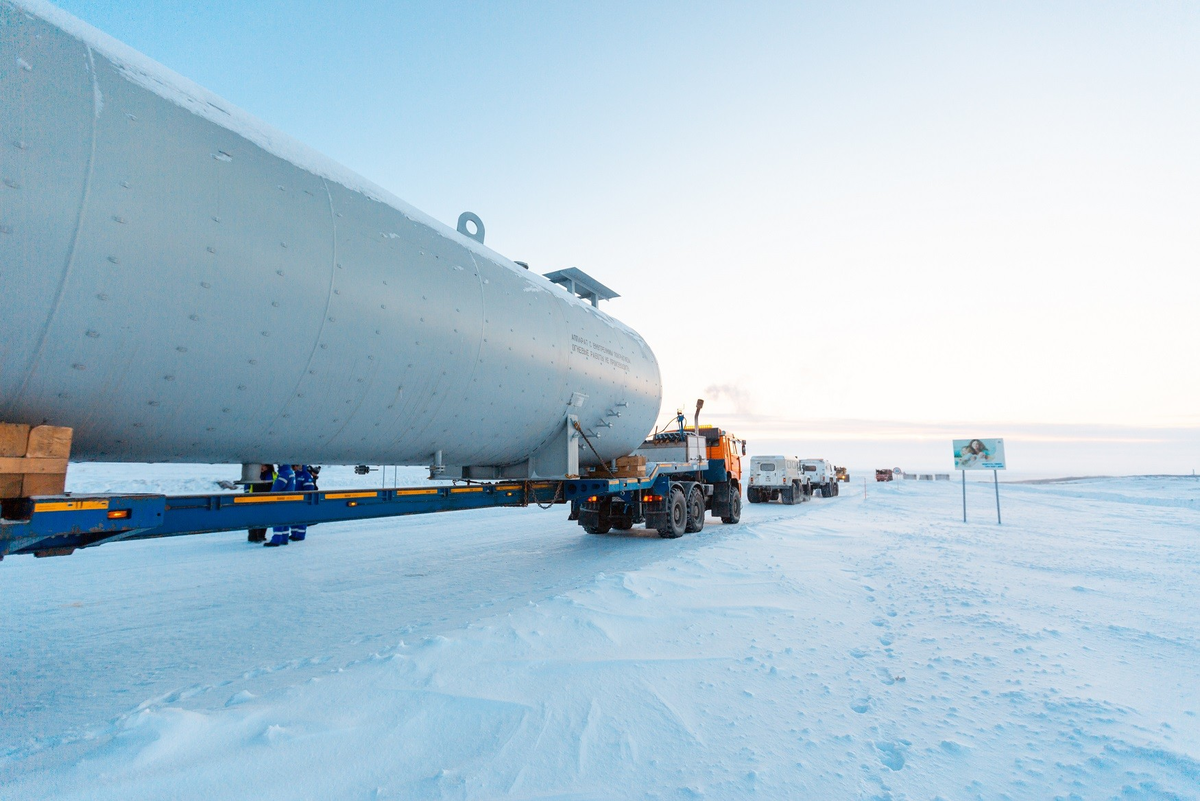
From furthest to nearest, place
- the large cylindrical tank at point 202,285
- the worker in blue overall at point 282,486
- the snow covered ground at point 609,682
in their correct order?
the worker in blue overall at point 282,486 → the large cylindrical tank at point 202,285 → the snow covered ground at point 609,682

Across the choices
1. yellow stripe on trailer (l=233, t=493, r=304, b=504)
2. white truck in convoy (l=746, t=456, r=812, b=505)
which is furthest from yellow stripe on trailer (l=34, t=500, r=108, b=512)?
white truck in convoy (l=746, t=456, r=812, b=505)

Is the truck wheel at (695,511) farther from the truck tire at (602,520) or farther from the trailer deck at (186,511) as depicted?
the trailer deck at (186,511)

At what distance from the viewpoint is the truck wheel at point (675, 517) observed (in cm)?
1324

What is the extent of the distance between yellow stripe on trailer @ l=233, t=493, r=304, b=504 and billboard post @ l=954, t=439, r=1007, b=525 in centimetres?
1789

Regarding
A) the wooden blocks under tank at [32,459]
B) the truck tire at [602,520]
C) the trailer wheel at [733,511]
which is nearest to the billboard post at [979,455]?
the trailer wheel at [733,511]

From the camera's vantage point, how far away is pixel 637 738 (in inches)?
148

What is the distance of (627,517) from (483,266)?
8392 mm

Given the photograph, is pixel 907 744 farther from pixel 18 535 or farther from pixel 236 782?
pixel 18 535

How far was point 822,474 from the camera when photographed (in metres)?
32.2

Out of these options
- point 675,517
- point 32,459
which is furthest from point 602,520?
point 32,459

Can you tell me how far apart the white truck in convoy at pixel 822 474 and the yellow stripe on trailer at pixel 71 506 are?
2950cm

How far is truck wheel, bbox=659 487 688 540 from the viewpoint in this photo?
1324 centimetres

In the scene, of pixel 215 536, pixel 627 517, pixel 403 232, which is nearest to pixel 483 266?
pixel 403 232

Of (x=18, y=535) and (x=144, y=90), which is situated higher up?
(x=144, y=90)
